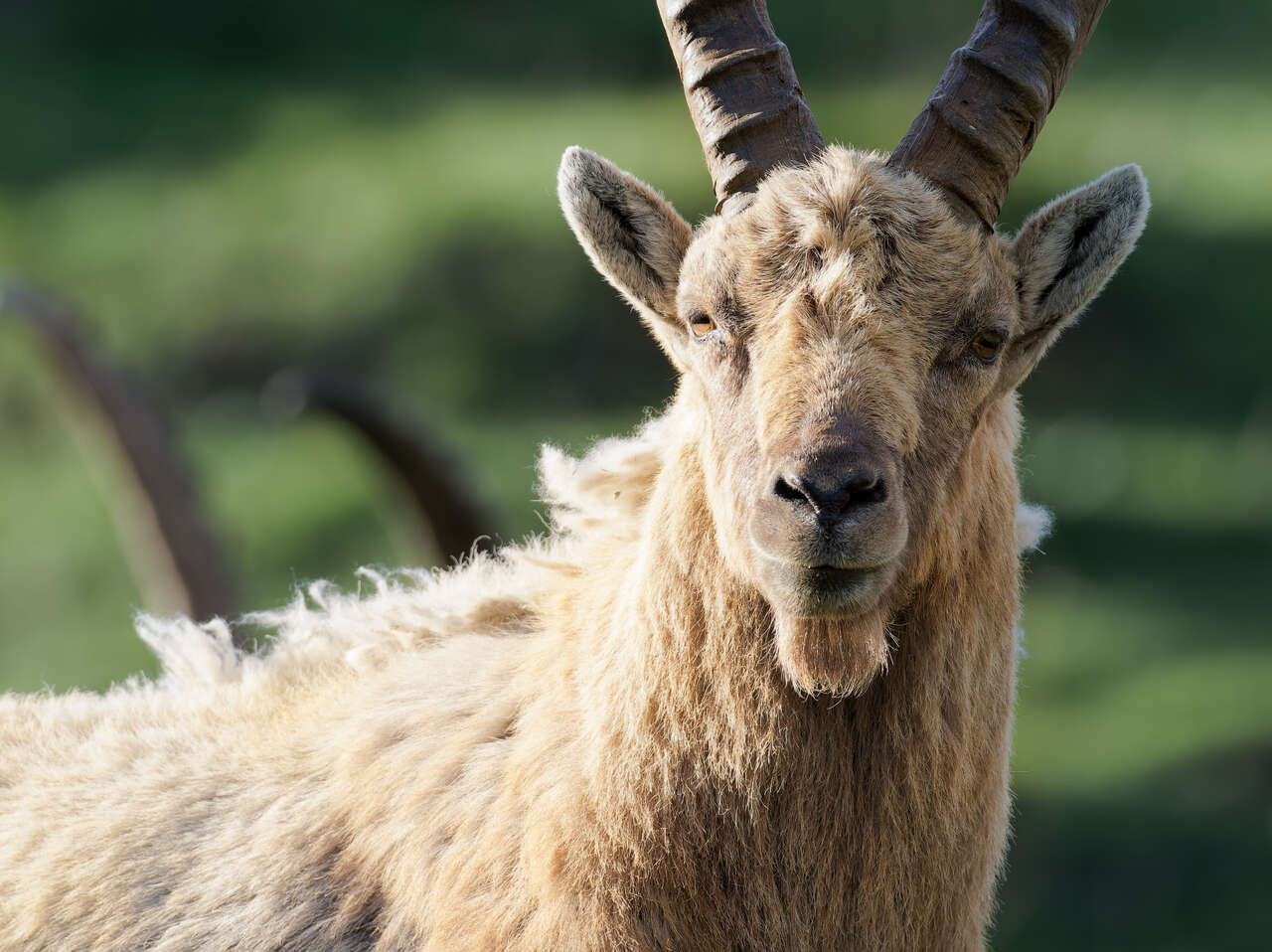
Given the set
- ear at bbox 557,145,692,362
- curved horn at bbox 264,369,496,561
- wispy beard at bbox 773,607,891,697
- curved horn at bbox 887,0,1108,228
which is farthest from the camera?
curved horn at bbox 264,369,496,561

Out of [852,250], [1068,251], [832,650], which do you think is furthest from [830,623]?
[1068,251]

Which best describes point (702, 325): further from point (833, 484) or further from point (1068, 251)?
point (1068, 251)

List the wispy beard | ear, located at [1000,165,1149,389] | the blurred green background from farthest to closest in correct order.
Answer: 1. the blurred green background
2. ear, located at [1000,165,1149,389]
3. the wispy beard

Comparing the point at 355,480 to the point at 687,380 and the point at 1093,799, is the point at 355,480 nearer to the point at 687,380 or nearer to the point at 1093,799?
the point at 1093,799

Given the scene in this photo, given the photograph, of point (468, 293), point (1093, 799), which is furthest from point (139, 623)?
point (468, 293)

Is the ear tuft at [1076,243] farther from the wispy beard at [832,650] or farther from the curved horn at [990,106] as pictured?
the wispy beard at [832,650]

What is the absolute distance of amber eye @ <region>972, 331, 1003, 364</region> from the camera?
4.40m

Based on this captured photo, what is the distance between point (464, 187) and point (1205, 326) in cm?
1091

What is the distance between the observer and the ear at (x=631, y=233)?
192 inches

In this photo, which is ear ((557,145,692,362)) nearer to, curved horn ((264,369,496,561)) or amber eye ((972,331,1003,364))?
amber eye ((972,331,1003,364))

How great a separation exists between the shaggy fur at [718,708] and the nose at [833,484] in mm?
181

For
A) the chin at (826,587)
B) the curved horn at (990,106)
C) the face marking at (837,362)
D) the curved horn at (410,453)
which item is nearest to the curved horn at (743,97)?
the face marking at (837,362)

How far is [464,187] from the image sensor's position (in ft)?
74.6

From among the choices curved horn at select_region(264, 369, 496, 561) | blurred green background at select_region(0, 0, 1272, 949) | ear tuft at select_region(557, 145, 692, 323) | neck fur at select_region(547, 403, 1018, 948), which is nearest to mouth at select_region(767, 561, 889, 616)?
neck fur at select_region(547, 403, 1018, 948)
